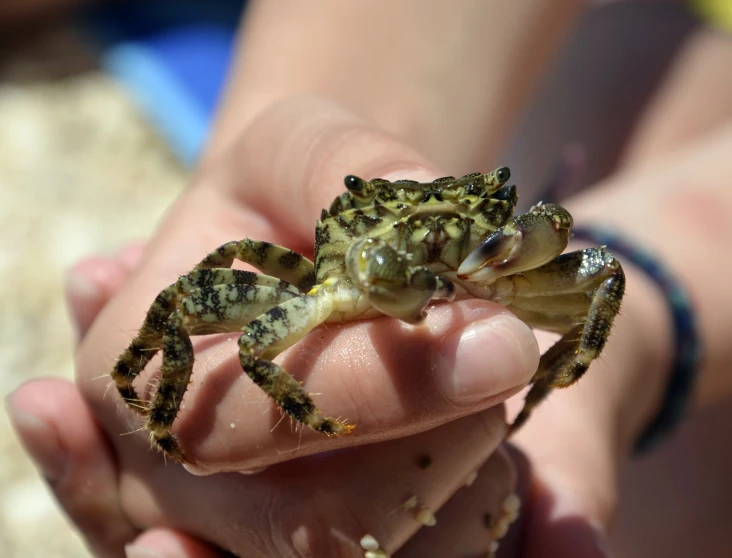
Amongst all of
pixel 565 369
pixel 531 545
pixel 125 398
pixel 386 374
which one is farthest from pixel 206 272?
pixel 531 545

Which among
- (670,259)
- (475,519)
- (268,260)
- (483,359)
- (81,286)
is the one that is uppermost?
(670,259)

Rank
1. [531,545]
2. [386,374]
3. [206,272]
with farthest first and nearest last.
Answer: [531,545] → [206,272] → [386,374]

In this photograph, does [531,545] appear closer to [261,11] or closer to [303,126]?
[303,126]

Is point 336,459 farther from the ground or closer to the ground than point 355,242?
closer to the ground

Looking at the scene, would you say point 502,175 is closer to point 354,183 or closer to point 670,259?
point 354,183

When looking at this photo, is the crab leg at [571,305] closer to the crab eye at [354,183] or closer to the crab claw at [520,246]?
the crab claw at [520,246]

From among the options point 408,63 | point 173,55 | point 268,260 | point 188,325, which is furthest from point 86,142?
point 188,325

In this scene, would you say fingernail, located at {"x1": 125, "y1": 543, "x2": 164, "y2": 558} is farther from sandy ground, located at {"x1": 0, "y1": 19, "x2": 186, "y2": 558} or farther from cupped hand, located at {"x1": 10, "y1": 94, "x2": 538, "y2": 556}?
sandy ground, located at {"x1": 0, "y1": 19, "x2": 186, "y2": 558}
